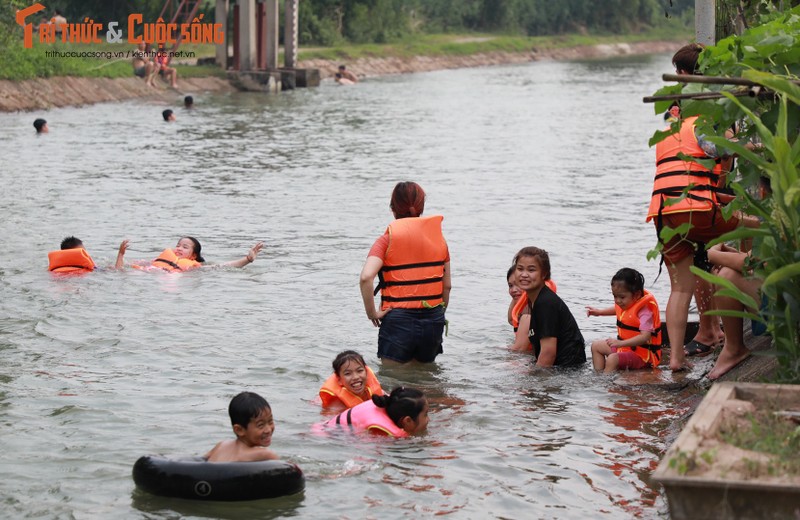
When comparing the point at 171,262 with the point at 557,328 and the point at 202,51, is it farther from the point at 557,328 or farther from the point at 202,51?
the point at 202,51

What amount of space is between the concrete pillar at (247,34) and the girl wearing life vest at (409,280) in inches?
1439

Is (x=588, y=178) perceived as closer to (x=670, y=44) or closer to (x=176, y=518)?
(x=176, y=518)

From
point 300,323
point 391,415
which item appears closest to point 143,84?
point 300,323

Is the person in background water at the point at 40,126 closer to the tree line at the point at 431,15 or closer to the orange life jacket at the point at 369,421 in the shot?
the tree line at the point at 431,15

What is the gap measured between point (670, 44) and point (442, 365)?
88.7m

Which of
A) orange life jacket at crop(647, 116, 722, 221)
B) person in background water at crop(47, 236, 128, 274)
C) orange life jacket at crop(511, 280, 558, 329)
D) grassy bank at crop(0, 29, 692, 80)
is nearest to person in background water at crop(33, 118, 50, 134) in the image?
grassy bank at crop(0, 29, 692, 80)

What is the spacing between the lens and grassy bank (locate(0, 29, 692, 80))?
36088 millimetres

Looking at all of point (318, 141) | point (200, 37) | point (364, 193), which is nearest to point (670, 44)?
point (200, 37)

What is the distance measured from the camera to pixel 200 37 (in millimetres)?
50781

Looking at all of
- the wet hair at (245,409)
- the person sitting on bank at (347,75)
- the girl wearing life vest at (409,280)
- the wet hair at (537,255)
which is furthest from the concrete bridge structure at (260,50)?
the wet hair at (245,409)

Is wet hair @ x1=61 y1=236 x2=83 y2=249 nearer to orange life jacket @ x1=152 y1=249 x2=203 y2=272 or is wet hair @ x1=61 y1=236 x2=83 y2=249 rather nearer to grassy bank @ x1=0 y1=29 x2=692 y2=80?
orange life jacket @ x1=152 y1=249 x2=203 y2=272

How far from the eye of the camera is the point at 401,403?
8.47 meters

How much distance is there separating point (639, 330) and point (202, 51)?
1693 inches

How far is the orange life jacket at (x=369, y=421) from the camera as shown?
851 cm
